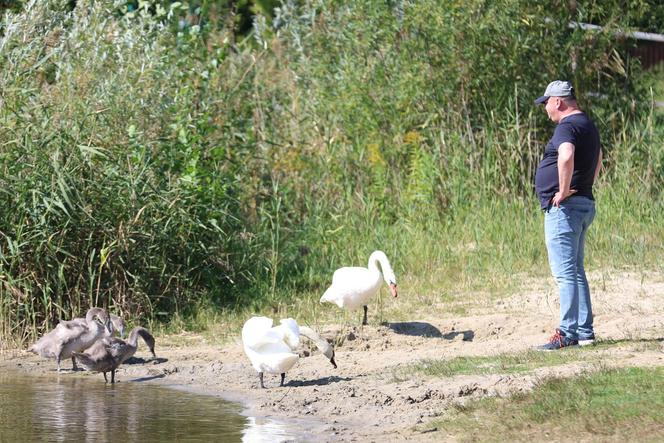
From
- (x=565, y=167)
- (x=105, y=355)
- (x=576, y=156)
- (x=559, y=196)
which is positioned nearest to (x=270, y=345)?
(x=105, y=355)

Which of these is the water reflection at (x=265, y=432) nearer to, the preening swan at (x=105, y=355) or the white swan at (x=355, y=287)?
the preening swan at (x=105, y=355)

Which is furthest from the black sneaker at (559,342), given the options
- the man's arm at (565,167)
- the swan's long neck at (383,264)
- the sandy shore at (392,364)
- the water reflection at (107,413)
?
the water reflection at (107,413)

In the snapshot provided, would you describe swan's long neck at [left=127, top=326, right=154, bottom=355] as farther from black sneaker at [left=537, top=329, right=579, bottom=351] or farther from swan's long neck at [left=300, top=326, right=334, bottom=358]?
black sneaker at [left=537, top=329, right=579, bottom=351]

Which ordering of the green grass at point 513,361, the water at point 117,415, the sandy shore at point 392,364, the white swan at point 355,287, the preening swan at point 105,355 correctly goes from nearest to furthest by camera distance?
the water at point 117,415 < the sandy shore at point 392,364 < the green grass at point 513,361 < the preening swan at point 105,355 < the white swan at point 355,287

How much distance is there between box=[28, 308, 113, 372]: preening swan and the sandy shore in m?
0.28

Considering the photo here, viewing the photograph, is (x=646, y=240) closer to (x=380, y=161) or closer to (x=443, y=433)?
(x=380, y=161)

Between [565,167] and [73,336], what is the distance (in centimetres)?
461

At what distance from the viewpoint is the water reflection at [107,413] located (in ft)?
25.9

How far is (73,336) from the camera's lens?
1014 cm

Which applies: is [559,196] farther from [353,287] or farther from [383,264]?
[383,264]

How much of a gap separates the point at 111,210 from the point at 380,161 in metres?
5.37

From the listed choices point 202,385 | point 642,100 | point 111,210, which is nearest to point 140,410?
point 202,385

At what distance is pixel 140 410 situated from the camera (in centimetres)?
877

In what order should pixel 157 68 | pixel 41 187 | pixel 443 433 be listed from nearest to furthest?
pixel 443 433
pixel 41 187
pixel 157 68
